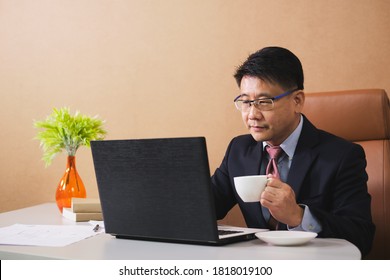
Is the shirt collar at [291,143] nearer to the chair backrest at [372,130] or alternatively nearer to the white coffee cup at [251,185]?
the chair backrest at [372,130]

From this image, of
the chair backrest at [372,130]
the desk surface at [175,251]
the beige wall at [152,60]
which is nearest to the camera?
the desk surface at [175,251]

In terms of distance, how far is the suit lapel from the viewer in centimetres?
166

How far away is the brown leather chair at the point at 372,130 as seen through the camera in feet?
6.31

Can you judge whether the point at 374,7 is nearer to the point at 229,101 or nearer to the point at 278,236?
the point at 229,101

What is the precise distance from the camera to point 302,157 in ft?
5.57

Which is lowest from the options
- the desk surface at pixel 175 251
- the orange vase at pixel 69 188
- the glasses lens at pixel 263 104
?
the desk surface at pixel 175 251

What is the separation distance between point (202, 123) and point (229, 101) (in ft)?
0.56

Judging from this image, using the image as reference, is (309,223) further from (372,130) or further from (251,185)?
(372,130)

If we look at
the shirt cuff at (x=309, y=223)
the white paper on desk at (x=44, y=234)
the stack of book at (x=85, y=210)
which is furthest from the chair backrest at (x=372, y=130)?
the white paper on desk at (x=44, y=234)

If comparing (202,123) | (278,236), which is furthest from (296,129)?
(202,123)

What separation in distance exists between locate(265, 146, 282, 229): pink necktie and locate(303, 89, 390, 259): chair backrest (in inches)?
12.2

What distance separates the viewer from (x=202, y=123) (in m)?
2.54

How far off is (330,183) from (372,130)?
0.41 m

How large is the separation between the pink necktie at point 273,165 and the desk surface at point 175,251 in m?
0.38
